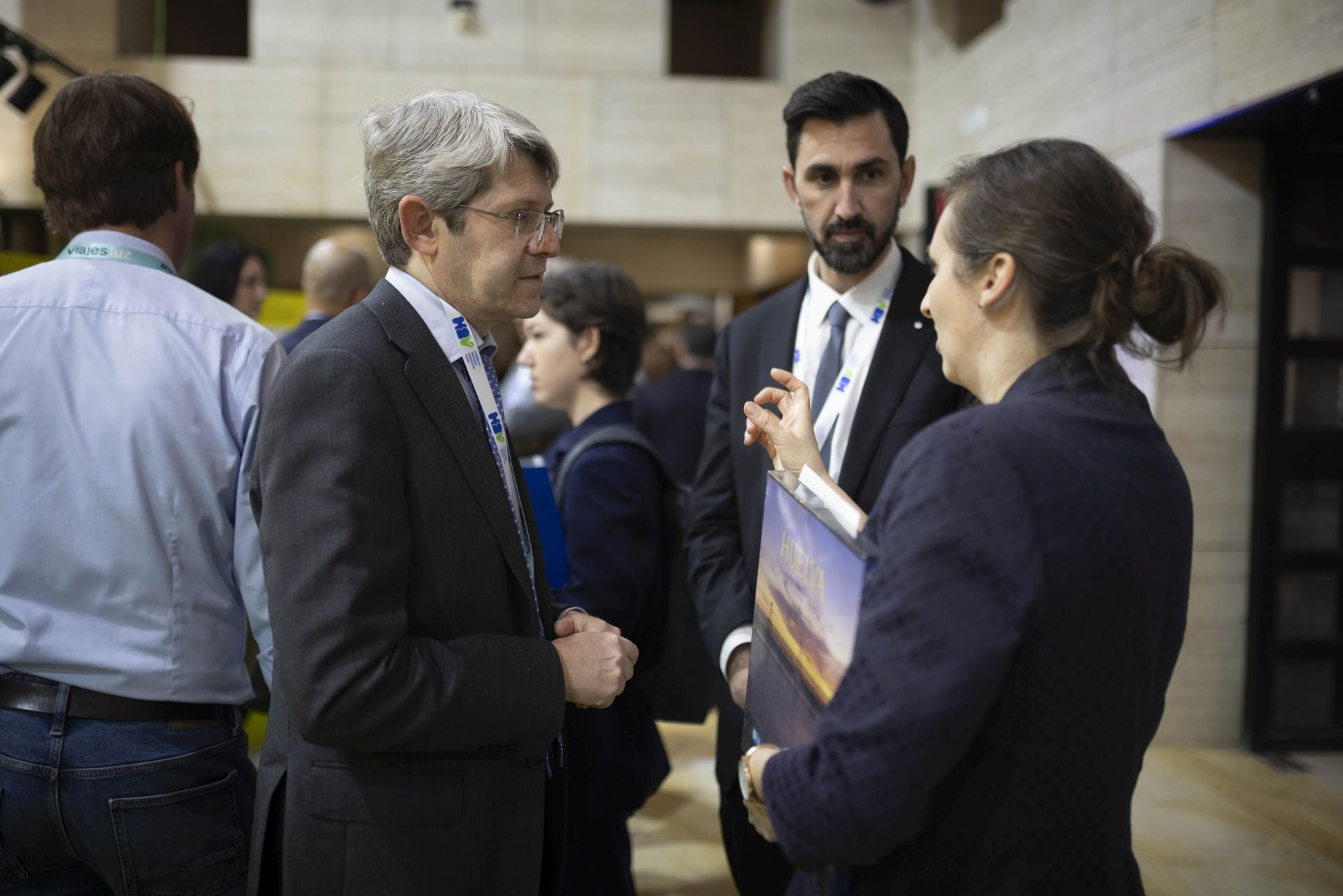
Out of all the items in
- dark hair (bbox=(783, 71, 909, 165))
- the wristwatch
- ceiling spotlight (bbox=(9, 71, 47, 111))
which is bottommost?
the wristwatch

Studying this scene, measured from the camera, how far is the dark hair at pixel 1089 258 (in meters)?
1.09

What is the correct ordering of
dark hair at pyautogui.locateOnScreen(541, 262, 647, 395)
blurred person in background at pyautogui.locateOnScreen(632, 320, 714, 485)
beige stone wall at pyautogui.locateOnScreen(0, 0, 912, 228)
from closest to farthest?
dark hair at pyautogui.locateOnScreen(541, 262, 647, 395) < blurred person in background at pyautogui.locateOnScreen(632, 320, 714, 485) < beige stone wall at pyautogui.locateOnScreen(0, 0, 912, 228)

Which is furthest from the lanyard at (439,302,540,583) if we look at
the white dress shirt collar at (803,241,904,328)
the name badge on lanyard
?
the white dress shirt collar at (803,241,904,328)

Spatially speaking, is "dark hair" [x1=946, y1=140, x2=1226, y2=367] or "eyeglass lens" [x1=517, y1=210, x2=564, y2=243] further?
"eyeglass lens" [x1=517, y1=210, x2=564, y2=243]

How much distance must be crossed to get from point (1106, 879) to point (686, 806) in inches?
124

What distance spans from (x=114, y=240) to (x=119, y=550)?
0.50 meters

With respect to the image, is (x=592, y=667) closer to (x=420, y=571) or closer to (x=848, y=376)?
(x=420, y=571)

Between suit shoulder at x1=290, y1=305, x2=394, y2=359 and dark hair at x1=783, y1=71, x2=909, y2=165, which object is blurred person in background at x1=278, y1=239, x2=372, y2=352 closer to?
dark hair at x1=783, y1=71, x2=909, y2=165

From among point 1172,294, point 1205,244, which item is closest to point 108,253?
point 1172,294

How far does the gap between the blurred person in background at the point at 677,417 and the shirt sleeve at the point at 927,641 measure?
12.6 ft

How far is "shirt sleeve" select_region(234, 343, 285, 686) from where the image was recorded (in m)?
1.65

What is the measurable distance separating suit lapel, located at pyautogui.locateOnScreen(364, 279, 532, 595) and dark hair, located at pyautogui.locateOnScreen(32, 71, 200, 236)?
23.5 inches

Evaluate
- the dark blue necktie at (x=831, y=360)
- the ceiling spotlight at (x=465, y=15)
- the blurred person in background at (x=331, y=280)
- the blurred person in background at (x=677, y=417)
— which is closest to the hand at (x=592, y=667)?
the dark blue necktie at (x=831, y=360)

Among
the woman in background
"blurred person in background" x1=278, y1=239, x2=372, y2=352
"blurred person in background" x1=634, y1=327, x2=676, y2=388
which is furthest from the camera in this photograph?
"blurred person in background" x1=634, y1=327, x2=676, y2=388
